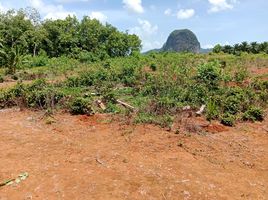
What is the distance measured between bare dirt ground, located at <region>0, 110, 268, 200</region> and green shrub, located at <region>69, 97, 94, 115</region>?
1.32ft

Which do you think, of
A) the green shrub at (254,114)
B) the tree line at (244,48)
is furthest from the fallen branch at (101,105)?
the tree line at (244,48)

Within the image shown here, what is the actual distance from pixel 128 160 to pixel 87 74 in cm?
700

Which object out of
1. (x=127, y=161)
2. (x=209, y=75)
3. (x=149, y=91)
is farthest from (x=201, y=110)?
(x=127, y=161)

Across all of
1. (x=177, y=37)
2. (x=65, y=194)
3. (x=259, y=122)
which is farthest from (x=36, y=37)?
(x=177, y=37)

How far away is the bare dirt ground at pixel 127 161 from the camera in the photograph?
18.7 feet

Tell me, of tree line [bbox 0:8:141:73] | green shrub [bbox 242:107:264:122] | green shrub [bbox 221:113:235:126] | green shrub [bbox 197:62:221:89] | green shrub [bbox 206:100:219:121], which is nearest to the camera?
green shrub [bbox 221:113:235:126]

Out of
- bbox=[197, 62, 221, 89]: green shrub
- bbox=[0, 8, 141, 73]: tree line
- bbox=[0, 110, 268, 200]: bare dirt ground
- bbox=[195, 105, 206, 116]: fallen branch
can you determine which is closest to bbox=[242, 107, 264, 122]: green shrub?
bbox=[0, 110, 268, 200]: bare dirt ground

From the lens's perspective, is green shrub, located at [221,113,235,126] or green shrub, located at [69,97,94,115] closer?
green shrub, located at [221,113,235,126]

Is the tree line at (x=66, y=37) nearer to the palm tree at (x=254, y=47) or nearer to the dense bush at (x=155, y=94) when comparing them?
the palm tree at (x=254, y=47)

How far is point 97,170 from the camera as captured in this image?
20.9 feet

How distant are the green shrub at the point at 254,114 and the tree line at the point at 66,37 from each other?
18724mm

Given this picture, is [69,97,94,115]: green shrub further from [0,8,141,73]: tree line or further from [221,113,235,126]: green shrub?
[0,8,141,73]: tree line

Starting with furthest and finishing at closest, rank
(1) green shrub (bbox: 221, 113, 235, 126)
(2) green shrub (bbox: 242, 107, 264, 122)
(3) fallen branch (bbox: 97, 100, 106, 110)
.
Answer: (3) fallen branch (bbox: 97, 100, 106, 110) → (2) green shrub (bbox: 242, 107, 264, 122) → (1) green shrub (bbox: 221, 113, 235, 126)

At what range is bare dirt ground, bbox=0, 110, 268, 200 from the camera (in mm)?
5703
